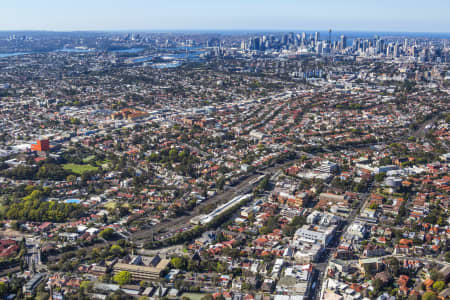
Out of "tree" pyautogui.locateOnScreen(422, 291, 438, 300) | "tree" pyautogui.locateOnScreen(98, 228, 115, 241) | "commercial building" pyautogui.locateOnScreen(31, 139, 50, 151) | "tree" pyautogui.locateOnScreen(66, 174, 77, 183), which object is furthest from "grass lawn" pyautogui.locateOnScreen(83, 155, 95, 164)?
"tree" pyautogui.locateOnScreen(422, 291, 438, 300)

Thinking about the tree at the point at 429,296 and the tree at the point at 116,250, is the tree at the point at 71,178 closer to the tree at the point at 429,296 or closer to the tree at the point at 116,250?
the tree at the point at 116,250

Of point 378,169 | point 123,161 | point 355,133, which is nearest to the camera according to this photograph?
point 378,169

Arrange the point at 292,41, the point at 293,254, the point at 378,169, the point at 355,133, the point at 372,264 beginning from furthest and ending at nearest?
the point at 292,41 → the point at 355,133 → the point at 378,169 → the point at 293,254 → the point at 372,264

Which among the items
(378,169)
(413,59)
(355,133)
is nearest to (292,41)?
(413,59)

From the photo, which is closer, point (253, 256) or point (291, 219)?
point (253, 256)

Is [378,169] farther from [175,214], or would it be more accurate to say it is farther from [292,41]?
[292,41]

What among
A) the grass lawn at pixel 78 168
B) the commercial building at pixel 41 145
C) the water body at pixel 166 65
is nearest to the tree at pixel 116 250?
the grass lawn at pixel 78 168

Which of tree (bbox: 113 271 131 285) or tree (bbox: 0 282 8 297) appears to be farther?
tree (bbox: 113 271 131 285)

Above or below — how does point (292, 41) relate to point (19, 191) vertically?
above

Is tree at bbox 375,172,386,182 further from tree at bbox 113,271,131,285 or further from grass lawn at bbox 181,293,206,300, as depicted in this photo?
tree at bbox 113,271,131,285
